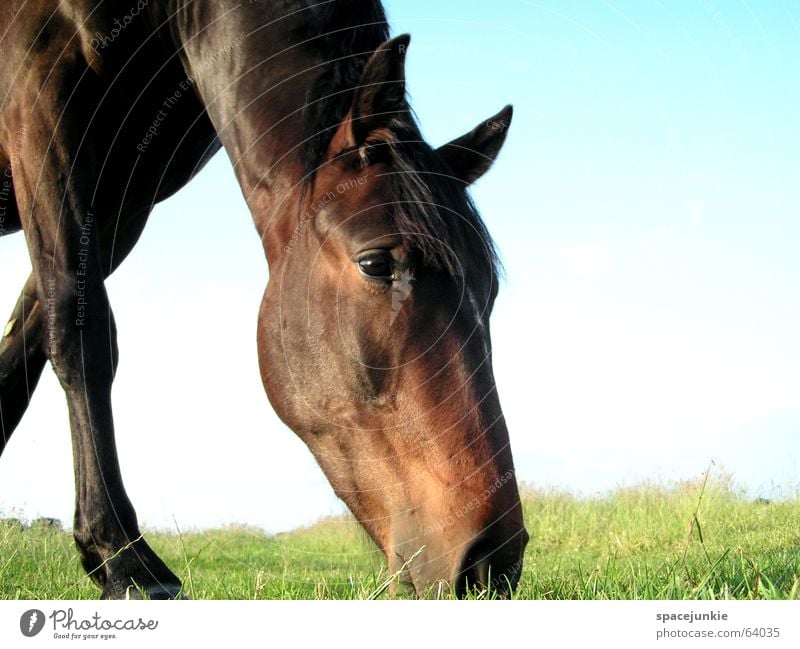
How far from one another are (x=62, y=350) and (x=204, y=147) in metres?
1.58

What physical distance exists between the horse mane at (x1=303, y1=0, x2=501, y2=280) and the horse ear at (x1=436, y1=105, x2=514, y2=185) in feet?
0.91

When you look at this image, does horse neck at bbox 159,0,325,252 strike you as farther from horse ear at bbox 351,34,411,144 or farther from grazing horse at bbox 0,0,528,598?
horse ear at bbox 351,34,411,144

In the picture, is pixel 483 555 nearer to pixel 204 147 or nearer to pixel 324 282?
pixel 324 282

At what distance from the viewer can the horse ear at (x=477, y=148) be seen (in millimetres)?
3283

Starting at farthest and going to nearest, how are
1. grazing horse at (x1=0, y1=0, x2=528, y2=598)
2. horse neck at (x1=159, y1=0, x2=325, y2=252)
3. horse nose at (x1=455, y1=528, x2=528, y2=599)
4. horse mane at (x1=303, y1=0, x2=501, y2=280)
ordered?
horse neck at (x1=159, y1=0, x2=325, y2=252)
horse mane at (x1=303, y1=0, x2=501, y2=280)
grazing horse at (x1=0, y1=0, x2=528, y2=598)
horse nose at (x1=455, y1=528, x2=528, y2=599)

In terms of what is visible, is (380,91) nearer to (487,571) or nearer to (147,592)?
(487,571)

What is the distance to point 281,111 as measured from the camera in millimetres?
3217

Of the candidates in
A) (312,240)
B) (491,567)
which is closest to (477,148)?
(312,240)

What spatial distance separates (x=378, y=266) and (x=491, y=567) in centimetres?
100

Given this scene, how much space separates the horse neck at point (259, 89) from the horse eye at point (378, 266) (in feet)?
1.66

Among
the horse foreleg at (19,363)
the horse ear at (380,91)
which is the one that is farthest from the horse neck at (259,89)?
the horse foreleg at (19,363)

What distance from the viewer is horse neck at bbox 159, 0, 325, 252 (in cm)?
317
